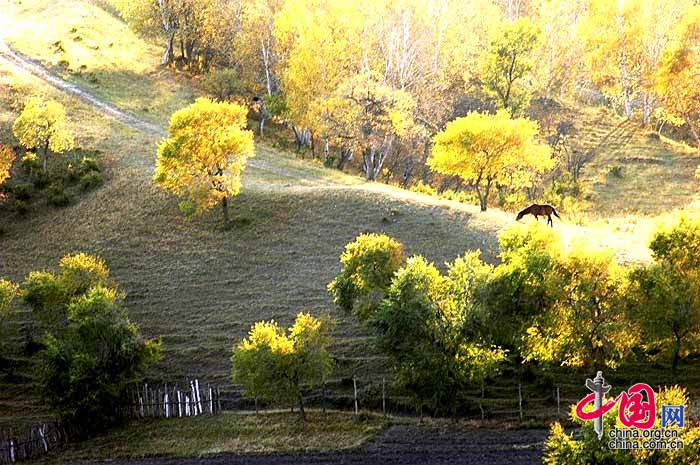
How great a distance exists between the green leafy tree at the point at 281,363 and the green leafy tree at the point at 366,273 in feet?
15.3

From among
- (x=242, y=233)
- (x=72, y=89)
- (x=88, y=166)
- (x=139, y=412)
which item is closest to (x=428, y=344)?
(x=139, y=412)

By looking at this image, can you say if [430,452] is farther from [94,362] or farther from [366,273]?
[94,362]

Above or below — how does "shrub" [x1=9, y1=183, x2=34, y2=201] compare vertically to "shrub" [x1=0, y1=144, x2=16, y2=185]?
below

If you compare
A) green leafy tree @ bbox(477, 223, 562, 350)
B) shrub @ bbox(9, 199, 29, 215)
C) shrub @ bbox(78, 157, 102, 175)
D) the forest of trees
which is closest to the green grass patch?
green leafy tree @ bbox(477, 223, 562, 350)

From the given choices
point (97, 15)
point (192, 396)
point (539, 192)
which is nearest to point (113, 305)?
point (192, 396)

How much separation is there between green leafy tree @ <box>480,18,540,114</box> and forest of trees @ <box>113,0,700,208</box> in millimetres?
161

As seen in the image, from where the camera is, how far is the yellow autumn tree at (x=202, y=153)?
213 feet

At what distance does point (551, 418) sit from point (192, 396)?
21.1 metres

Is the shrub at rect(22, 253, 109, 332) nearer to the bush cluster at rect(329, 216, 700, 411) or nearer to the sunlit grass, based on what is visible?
the bush cluster at rect(329, 216, 700, 411)

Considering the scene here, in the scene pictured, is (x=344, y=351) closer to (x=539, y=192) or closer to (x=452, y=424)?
(x=452, y=424)

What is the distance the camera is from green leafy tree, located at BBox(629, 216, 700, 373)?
130ft

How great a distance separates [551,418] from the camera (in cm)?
3831

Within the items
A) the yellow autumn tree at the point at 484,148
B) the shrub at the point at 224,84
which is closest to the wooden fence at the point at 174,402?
the yellow autumn tree at the point at 484,148

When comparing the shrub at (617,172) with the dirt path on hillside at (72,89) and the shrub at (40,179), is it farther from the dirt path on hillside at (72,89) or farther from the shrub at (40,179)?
the shrub at (40,179)
